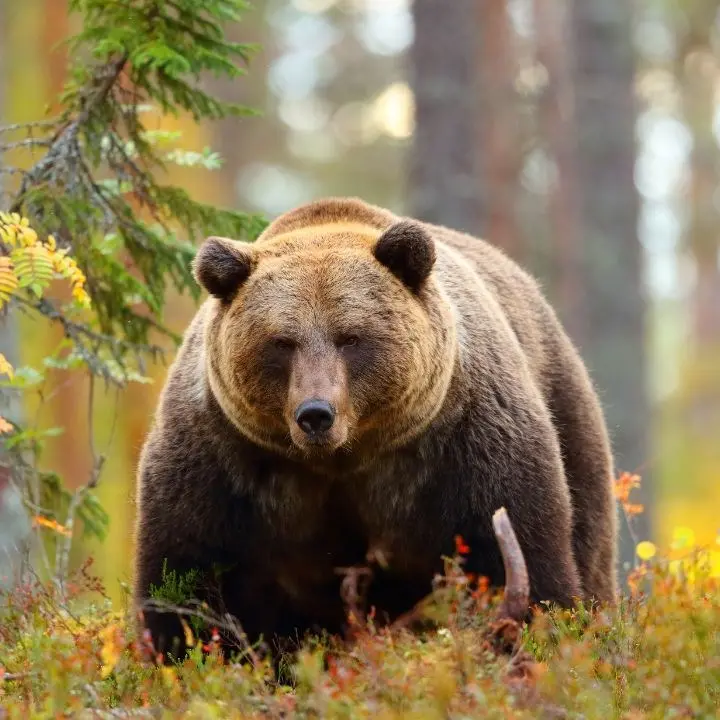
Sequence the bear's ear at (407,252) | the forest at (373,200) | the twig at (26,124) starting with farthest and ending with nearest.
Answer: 1. the twig at (26,124)
2. the bear's ear at (407,252)
3. the forest at (373,200)

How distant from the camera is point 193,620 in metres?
6.23

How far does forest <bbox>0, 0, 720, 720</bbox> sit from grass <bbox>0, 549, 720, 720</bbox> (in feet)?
0.06

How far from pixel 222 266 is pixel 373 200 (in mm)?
27759

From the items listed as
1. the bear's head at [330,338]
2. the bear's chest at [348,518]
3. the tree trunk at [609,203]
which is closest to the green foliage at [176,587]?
the bear's chest at [348,518]

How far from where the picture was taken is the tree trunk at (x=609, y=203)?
1736 cm

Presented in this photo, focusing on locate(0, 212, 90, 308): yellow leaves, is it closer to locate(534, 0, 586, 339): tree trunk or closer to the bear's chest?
the bear's chest

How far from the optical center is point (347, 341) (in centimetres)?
605

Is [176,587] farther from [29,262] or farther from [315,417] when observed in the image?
[29,262]

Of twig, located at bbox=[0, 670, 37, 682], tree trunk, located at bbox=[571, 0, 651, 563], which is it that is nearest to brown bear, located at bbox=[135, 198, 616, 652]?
twig, located at bbox=[0, 670, 37, 682]

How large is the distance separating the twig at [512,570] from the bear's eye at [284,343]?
119 centimetres

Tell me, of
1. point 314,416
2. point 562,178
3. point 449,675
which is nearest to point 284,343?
point 314,416

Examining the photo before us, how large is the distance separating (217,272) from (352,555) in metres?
1.54

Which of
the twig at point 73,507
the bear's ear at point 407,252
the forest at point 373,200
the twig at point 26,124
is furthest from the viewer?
the twig at point 73,507

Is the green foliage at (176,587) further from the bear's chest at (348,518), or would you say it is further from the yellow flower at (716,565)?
the yellow flower at (716,565)
